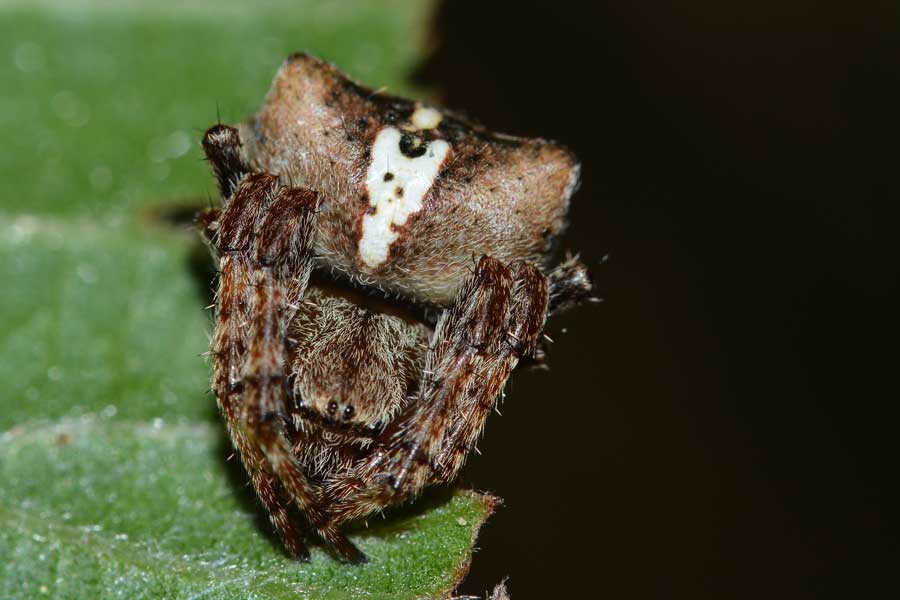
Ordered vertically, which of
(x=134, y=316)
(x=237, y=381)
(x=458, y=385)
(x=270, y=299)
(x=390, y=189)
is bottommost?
(x=458, y=385)

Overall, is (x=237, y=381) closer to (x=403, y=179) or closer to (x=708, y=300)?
(x=403, y=179)

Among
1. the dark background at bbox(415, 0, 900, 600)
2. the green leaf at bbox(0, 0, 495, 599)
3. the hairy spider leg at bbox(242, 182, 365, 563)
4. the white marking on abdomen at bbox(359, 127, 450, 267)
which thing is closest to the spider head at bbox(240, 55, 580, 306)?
the white marking on abdomen at bbox(359, 127, 450, 267)

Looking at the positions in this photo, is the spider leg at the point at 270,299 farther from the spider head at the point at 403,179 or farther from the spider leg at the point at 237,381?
the spider head at the point at 403,179

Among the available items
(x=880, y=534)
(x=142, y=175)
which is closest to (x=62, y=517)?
(x=142, y=175)

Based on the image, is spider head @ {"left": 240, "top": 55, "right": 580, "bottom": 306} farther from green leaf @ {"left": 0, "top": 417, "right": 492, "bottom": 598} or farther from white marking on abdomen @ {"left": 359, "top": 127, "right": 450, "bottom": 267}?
green leaf @ {"left": 0, "top": 417, "right": 492, "bottom": 598}

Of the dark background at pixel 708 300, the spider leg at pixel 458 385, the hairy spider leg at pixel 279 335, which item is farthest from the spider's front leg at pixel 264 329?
the dark background at pixel 708 300

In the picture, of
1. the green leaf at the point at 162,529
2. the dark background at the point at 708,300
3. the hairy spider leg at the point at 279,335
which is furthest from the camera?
the dark background at the point at 708,300

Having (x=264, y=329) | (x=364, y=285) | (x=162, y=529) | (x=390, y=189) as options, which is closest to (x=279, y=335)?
(x=264, y=329)
